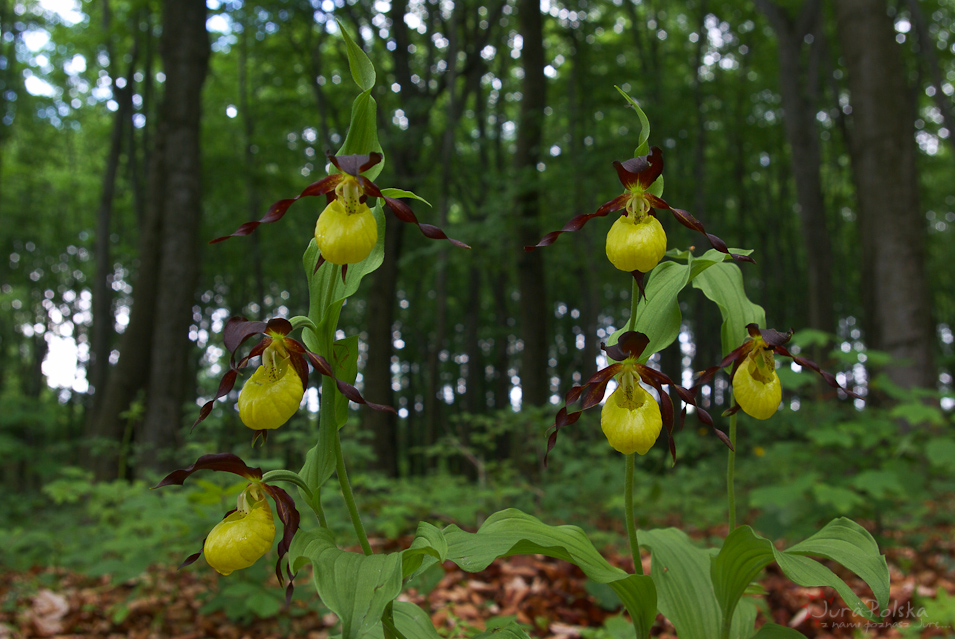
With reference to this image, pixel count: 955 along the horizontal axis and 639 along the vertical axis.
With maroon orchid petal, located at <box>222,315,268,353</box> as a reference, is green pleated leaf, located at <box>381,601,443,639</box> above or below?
below

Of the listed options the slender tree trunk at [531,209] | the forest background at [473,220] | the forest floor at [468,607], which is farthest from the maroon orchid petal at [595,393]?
the slender tree trunk at [531,209]

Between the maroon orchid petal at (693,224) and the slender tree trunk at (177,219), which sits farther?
the slender tree trunk at (177,219)

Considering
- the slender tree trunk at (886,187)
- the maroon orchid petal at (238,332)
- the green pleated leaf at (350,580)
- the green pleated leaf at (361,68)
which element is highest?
the slender tree trunk at (886,187)

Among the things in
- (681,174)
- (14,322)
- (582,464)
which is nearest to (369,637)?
(582,464)

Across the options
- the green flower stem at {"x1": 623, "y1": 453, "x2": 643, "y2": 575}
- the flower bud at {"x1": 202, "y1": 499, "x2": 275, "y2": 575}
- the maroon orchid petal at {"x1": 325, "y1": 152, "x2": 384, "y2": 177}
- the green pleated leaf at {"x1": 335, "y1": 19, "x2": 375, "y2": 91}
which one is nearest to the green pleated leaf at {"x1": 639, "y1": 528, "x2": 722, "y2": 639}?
the green flower stem at {"x1": 623, "y1": 453, "x2": 643, "y2": 575}

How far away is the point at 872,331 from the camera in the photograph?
5.50 metres

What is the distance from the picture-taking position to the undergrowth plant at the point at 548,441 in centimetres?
124

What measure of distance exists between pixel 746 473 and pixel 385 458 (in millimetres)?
4683

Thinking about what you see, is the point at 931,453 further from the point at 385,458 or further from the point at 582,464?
the point at 385,458

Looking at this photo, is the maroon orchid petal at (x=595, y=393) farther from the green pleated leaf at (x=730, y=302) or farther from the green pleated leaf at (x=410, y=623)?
the green pleated leaf at (x=410, y=623)

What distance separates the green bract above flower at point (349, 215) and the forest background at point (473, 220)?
2.46 m

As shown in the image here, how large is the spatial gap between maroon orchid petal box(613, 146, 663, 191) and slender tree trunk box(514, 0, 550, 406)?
5.55 m

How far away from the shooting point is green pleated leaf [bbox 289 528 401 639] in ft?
3.53

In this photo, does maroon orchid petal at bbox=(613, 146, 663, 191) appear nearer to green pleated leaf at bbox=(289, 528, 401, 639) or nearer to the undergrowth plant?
the undergrowth plant
